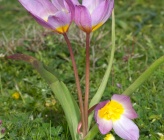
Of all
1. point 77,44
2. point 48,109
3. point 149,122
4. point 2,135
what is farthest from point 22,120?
point 77,44

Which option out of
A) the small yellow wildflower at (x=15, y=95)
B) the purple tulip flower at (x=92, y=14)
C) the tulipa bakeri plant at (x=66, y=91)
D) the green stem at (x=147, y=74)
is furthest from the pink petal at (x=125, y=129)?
the small yellow wildflower at (x=15, y=95)

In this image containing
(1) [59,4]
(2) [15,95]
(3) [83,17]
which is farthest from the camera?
(2) [15,95]

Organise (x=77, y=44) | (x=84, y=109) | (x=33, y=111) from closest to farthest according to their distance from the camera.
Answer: (x=84, y=109) < (x=33, y=111) < (x=77, y=44)

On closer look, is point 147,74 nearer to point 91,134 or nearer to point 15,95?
point 91,134

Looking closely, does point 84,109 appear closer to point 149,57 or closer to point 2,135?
point 2,135

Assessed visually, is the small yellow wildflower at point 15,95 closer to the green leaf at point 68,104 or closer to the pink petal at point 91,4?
the green leaf at point 68,104

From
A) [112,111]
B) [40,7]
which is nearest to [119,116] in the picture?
[112,111]

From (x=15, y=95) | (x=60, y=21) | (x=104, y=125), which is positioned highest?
(x=60, y=21)
